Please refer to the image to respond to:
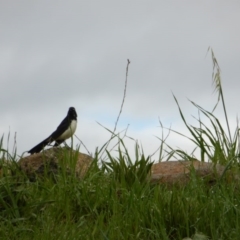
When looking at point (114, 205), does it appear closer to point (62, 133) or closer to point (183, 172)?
point (183, 172)

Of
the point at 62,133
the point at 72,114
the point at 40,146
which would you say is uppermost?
the point at 72,114

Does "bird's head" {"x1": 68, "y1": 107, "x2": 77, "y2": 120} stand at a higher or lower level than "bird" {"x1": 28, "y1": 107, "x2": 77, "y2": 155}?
higher

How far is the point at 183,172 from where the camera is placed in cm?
648

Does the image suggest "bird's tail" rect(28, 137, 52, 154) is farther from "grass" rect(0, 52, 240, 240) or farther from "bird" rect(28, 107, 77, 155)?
"grass" rect(0, 52, 240, 240)

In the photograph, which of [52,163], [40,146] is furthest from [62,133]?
[52,163]

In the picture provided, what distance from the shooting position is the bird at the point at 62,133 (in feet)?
31.2

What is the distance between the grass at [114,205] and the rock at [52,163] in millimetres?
70

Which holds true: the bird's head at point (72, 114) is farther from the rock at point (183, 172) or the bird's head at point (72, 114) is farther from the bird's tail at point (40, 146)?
the rock at point (183, 172)

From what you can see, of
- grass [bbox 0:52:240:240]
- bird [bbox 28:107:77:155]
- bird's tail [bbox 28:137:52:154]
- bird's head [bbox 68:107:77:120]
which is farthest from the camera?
bird's head [bbox 68:107:77:120]

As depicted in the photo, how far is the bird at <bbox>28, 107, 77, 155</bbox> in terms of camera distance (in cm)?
952

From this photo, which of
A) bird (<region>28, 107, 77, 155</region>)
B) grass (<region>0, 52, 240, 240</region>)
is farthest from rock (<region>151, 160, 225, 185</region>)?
bird (<region>28, 107, 77, 155</region>)

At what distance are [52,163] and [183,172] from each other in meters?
1.19

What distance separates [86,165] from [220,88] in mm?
1558

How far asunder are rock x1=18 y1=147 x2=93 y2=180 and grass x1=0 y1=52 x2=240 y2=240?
0.23 ft
